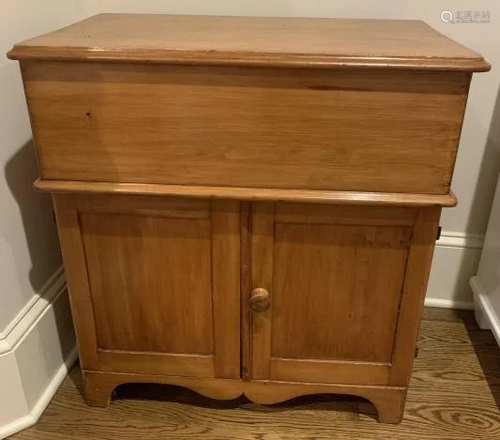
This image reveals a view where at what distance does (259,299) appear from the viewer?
1.12 m

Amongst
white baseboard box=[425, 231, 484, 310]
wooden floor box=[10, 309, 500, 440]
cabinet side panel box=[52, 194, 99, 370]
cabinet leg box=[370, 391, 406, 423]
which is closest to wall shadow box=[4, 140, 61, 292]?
cabinet side panel box=[52, 194, 99, 370]

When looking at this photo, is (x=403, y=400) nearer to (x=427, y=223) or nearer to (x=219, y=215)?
(x=427, y=223)

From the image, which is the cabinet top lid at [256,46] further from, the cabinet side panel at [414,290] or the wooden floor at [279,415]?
the wooden floor at [279,415]

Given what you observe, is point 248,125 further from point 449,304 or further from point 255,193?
point 449,304

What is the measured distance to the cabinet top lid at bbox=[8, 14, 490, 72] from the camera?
89 cm

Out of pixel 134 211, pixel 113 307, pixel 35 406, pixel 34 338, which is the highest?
pixel 134 211

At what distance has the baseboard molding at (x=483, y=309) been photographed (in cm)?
139

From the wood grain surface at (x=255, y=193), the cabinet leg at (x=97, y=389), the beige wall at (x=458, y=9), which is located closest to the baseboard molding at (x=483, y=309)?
the beige wall at (x=458, y=9)

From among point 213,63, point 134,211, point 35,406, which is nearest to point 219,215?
point 134,211

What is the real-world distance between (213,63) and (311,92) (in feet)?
0.54

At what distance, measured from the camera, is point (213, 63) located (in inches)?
35.8

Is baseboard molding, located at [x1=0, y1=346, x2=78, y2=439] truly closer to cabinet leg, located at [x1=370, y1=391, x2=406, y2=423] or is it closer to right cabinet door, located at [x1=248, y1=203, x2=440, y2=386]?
right cabinet door, located at [x1=248, y1=203, x2=440, y2=386]

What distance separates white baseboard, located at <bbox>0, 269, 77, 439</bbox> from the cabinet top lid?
0.60 m

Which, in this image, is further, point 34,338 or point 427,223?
point 34,338
